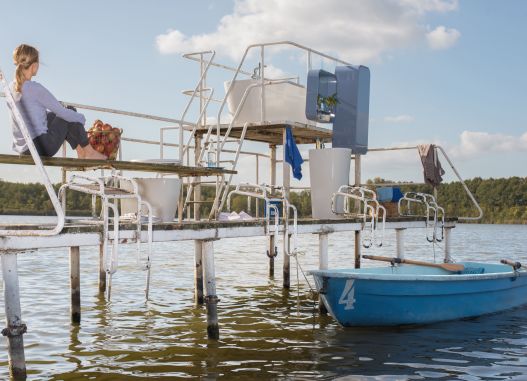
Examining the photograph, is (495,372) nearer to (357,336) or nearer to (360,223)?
(357,336)

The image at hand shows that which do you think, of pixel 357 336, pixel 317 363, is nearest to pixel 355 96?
pixel 357 336

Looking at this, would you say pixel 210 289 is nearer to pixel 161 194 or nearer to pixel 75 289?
pixel 161 194

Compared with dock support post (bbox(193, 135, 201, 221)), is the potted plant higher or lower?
higher

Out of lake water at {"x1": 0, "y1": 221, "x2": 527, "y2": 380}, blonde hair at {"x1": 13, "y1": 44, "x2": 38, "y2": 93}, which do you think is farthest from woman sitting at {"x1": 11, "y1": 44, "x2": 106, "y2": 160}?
lake water at {"x1": 0, "y1": 221, "x2": 527, "y2": 380}

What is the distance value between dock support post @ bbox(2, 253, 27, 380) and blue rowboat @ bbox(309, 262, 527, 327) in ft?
18.3

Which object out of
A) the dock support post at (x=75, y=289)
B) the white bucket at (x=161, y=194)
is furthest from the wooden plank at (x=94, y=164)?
the dock support post at (x=75, y=289)

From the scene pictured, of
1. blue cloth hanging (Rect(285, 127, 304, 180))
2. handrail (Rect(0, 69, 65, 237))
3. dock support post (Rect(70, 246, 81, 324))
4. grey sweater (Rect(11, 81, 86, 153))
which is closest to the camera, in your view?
handrail (Rect(0, 69, 65, 237))

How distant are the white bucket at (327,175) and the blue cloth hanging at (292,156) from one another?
1.09m

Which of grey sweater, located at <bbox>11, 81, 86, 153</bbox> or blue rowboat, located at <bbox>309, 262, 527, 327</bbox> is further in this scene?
blue rowboat, located at <bbox>309, 262, 527, 327</bbox>

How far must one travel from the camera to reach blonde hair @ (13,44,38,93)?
927cm

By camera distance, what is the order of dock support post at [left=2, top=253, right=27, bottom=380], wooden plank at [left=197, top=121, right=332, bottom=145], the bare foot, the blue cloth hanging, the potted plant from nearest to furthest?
dock support post at [left=2, top=253, right=27, bottom=380]
the bare foot
the blue cloth hanging
wooden plank at [left=197, top=121, right=332, bottom=145]
the potted plant

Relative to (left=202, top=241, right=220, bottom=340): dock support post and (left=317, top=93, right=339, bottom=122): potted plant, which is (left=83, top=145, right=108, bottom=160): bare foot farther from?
(left=317, top=93, right=339, bottom=122): potted plant

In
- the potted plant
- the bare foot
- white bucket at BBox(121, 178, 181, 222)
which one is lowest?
white bucket at BBox(121, 178, 181, 222)

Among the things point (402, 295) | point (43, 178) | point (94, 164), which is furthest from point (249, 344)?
point (43, 178)
